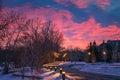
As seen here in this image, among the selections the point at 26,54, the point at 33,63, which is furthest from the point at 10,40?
the point at 33,63

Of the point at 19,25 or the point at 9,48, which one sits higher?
the point at 19,25

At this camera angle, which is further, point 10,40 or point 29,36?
point 10,40

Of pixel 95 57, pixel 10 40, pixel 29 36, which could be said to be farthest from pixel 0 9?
pixel 95 57

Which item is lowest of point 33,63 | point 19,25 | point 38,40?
point 33,63

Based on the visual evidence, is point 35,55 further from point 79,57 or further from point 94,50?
point 79,57

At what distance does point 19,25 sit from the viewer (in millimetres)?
50812

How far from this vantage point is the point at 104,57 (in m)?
94.0

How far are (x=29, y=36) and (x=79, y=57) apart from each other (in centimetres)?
10807

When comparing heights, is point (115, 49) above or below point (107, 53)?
above

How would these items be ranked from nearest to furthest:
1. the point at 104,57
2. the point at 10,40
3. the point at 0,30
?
the point at 0,30, the point at 10,40, the point at 104,57

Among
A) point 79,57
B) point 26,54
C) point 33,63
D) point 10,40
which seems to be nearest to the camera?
point 33,63

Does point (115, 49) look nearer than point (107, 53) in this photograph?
No

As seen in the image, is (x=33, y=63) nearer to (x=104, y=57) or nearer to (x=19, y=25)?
(x=19, y=25)

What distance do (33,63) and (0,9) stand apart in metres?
9.68
